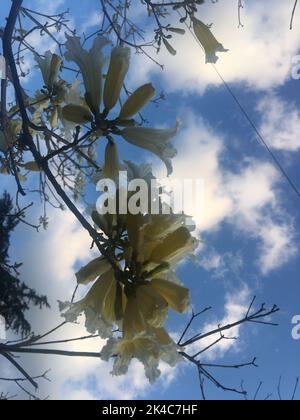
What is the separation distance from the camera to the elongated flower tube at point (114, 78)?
1.57 meters

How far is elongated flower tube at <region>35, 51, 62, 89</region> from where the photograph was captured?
7.74 feet

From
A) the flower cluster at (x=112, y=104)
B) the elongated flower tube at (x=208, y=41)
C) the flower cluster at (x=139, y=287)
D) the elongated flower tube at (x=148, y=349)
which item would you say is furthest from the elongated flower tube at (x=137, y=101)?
the elongated flower tube at (x=208, y=41)

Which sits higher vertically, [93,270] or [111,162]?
[111,162]

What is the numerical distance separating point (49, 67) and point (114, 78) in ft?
3.10

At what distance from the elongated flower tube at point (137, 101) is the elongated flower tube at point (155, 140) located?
0.05 meters

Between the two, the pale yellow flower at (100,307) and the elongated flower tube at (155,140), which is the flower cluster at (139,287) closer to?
the pale yellow flower at (100,307)

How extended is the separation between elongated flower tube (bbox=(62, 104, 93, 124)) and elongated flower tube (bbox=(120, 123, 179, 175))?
0.12m

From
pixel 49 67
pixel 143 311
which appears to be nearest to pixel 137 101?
pixel 143 311

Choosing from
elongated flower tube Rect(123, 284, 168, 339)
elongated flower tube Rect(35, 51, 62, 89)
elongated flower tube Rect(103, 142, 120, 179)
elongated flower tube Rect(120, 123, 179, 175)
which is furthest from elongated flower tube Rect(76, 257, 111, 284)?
elongated flower tube Rect(35, 51, 62, 89)

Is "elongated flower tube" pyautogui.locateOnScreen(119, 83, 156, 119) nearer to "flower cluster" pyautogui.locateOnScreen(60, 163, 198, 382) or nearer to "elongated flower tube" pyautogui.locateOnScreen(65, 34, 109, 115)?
"elongated flower tube" pyautogui.locateOnScreen(65, 34, 109, 115)

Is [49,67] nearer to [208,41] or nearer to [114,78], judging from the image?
[208,41]

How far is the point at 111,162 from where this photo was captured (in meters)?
1.61
